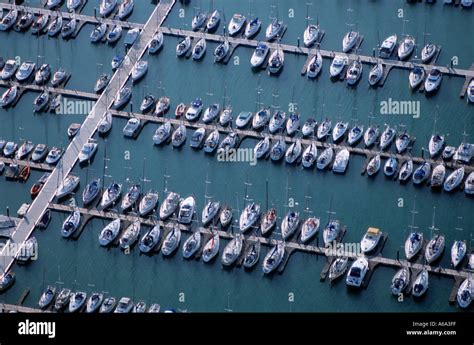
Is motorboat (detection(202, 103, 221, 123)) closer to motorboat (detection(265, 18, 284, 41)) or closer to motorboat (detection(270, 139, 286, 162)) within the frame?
motorboat (detection(270, 139, 286, 162))

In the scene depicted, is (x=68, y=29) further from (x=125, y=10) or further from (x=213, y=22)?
(x=213, y=22)

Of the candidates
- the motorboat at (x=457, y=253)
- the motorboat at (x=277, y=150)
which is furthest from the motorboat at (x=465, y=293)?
the motorboat at (x=277, y=150)

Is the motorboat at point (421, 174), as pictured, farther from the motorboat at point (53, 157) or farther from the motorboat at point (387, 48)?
the motorboat at point (53, 157)

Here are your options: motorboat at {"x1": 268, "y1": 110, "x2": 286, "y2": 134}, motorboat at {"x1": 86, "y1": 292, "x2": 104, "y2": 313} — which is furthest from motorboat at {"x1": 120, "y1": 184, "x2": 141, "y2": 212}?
motorboat at {"x1": 268, "y1": 110, "x2": 286, "y2": 134}

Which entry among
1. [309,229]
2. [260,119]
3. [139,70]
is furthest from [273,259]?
[139,70]

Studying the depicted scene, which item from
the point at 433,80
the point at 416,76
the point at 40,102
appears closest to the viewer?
the point at 433,80
